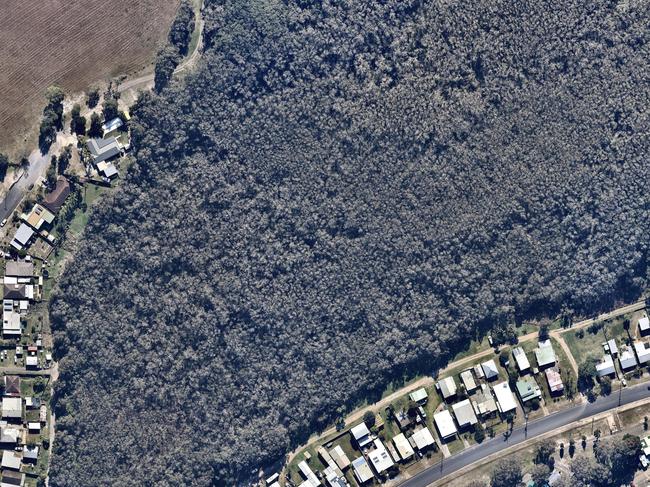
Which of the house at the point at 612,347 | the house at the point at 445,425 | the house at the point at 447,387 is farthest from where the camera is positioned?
the house at the point at 612,347

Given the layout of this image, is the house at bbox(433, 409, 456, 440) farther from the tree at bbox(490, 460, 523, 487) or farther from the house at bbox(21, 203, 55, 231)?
the house at bbox(21, 203, 55, 231)

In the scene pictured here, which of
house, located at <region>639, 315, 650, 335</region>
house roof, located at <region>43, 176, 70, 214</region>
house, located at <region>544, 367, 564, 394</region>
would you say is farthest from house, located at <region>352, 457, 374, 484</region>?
house roof, located at <region>43, 176, 70, 214</region>

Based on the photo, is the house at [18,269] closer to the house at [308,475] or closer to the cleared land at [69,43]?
the cleared land at [69,43]

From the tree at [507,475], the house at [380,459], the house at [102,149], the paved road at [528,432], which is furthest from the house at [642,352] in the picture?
the house at [102,149]

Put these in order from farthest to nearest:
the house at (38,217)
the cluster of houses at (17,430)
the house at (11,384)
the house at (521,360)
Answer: the house at (521,360) → the house at (38,217) → the cluster of houses at (17,430) → the house at (11,384)

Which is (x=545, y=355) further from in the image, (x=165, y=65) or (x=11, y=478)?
(x=11, y=478)

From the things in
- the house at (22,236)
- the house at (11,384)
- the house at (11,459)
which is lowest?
the house at (11,459)

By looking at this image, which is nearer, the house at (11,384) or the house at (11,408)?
the house at (11,384)

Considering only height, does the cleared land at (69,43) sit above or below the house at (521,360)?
above
